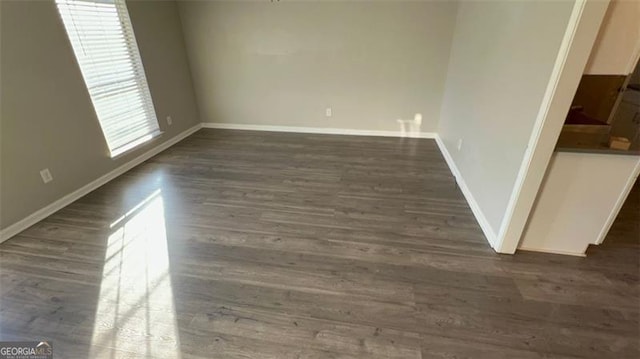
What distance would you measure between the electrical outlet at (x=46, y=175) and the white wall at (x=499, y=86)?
3.73 m

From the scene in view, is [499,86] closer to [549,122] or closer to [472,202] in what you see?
[549,122]

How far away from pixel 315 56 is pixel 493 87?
254cm

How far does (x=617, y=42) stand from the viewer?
160 centimetres

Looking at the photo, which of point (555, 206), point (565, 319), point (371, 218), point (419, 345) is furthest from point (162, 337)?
point (555, 206)

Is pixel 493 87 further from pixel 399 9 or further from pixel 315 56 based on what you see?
pixel 315 56

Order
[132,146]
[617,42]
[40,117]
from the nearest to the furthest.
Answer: [617,42]
[40,117]
[132,146]

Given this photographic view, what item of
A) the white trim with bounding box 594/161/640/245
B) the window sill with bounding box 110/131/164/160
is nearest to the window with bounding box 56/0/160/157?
the window sill with bounding box 110/131/164/160

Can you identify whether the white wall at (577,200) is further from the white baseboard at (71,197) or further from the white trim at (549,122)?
the white baseboard at (71,197)

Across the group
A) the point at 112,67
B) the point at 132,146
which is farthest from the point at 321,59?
the point at 132,146

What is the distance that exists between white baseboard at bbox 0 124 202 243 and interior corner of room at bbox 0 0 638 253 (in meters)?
0.02

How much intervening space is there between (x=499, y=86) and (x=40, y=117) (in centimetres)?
377

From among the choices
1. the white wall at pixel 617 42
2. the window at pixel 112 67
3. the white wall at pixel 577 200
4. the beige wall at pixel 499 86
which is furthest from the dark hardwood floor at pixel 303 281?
the white wall at pixel 617 42

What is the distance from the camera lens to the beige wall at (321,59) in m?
3.87

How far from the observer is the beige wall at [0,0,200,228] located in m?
2.31
